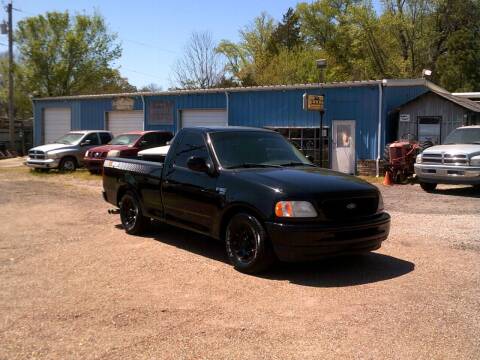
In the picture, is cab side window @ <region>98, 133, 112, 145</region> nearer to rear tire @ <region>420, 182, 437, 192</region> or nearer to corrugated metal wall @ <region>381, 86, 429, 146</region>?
corrugated metal wall @ <region>381, 86, 429, 146</region>

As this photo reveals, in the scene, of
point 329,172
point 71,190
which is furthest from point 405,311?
point 71,190

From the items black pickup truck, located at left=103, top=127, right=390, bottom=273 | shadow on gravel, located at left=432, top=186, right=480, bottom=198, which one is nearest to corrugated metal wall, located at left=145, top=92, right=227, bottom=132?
shadow on gravel, located at left=432, top=186, right=480, bottom=198

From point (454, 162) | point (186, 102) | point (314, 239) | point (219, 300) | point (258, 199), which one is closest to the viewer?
point (219, 300)

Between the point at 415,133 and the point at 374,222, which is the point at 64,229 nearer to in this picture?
the point at 374,222

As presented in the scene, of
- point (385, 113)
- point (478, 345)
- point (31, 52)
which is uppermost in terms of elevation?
point (31, 52)

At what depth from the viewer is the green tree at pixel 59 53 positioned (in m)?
40.2

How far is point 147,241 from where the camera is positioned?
817 cm

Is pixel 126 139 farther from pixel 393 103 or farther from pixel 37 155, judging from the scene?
pixel 393 103

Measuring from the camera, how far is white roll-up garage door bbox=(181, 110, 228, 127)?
24.1 m

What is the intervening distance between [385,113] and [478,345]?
15.8m

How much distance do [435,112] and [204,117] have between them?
33.7 feet

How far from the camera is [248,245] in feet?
20.6

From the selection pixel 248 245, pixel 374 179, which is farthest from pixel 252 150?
pixel 374 179

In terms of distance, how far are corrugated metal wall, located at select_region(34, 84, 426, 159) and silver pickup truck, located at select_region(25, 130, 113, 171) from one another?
456 cm
